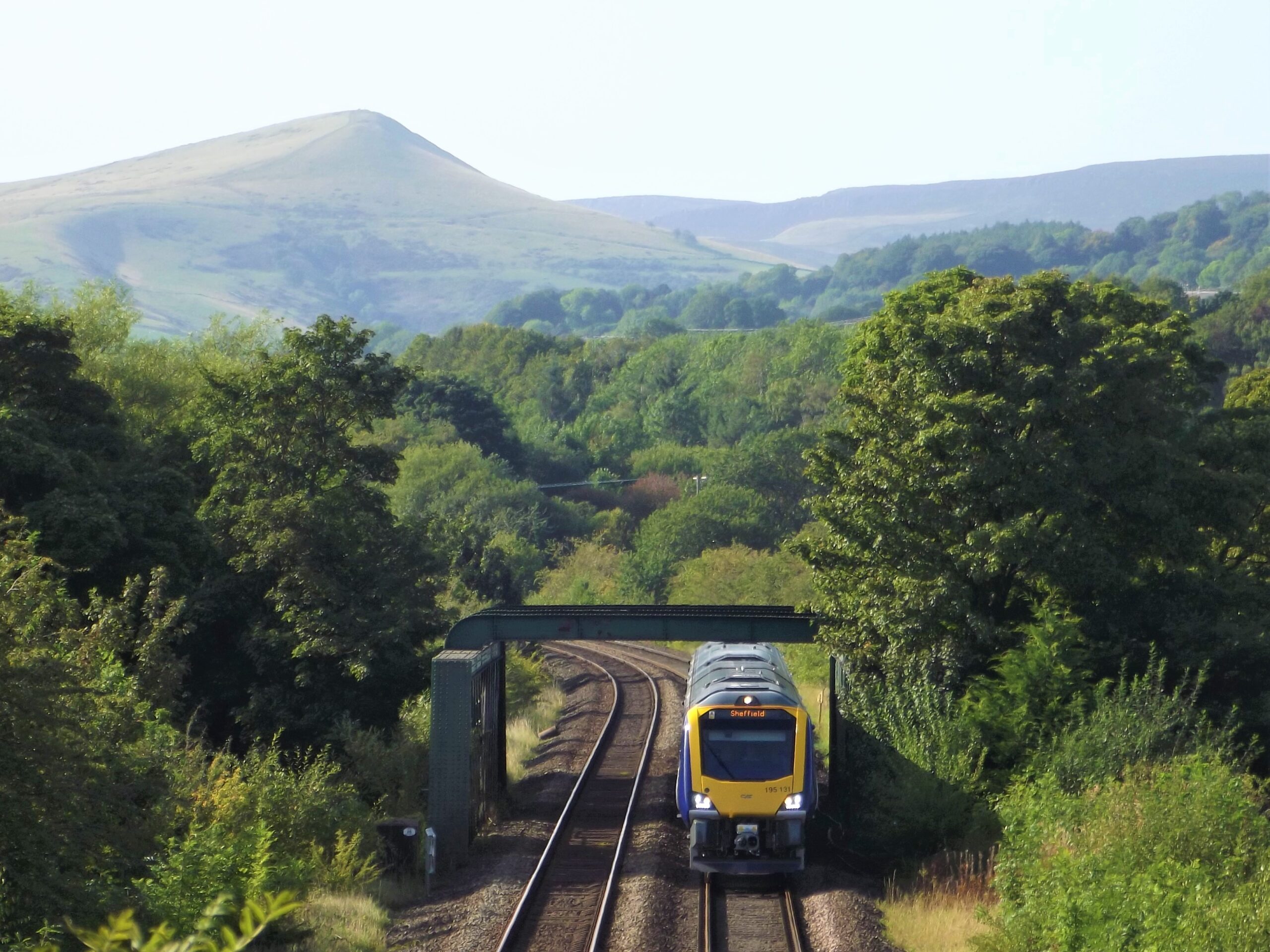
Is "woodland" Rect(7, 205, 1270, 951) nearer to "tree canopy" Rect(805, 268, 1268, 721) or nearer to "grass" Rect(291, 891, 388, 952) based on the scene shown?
"tree canopy" Rect(805, 268, 1268, 721)

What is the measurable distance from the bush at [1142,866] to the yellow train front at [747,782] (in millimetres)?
3290

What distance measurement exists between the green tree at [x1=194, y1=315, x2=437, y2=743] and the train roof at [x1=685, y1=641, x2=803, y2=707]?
25.4 feet

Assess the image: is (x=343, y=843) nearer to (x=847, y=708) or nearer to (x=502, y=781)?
(x=502, y=781)

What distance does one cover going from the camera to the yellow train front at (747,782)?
20.9 meters

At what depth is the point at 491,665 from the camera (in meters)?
27.6

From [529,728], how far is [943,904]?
2135cm

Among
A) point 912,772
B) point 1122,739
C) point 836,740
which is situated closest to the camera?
point 1122,739

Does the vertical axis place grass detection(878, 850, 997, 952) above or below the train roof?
below

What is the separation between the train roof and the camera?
71.3 feet

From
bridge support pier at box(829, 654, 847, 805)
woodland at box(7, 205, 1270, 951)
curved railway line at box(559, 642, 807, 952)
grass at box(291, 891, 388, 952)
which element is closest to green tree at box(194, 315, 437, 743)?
woodland at box(7, 205, 1270, 951)

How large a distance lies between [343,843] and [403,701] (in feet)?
35.8

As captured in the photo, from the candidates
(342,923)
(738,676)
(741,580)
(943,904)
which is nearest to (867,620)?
(738,676)

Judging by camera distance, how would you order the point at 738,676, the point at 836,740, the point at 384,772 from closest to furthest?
the point at 738,676
the point at 384,772
the point at 836,740

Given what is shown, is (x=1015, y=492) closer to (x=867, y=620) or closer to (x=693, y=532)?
(x=867, y=620)
